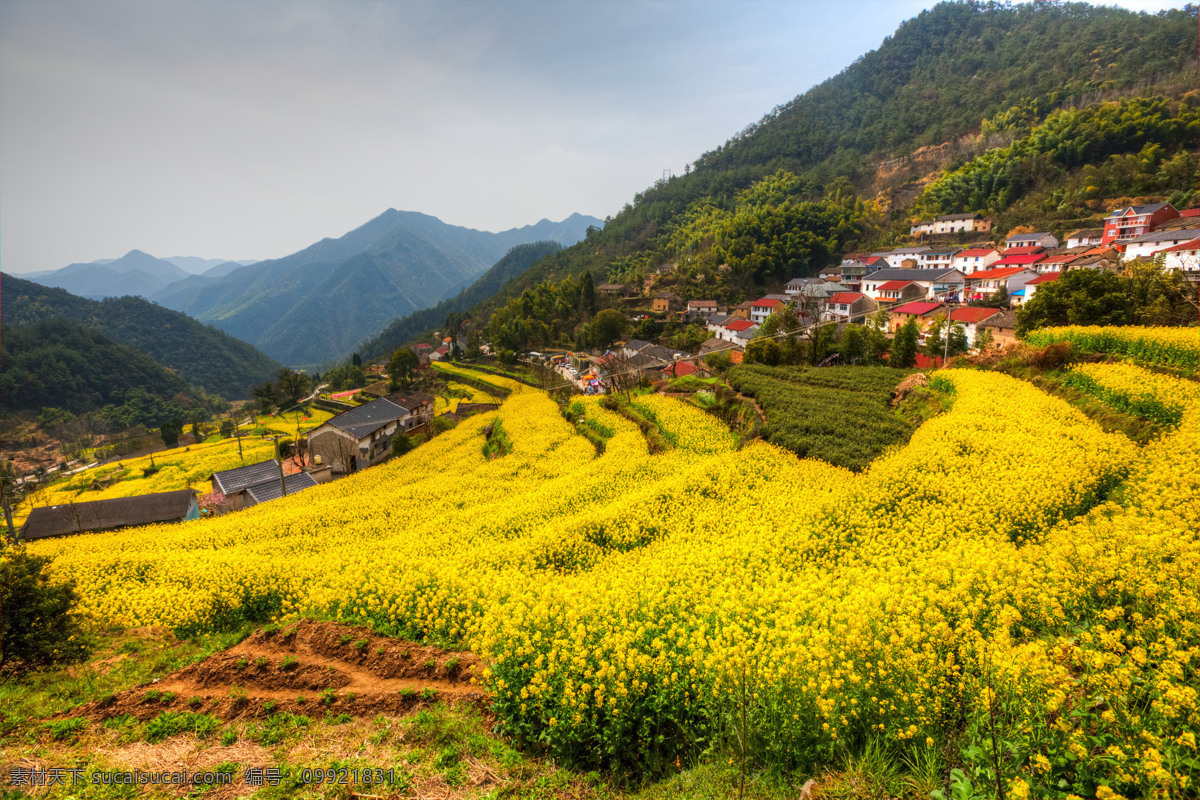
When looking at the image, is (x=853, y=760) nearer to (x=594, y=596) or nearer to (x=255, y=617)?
(x=594, y=596)

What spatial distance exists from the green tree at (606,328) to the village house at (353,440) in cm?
2984

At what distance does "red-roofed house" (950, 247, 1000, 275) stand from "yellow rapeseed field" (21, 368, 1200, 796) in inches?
1876

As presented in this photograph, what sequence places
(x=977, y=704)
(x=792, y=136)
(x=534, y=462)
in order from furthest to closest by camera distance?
(x=792, y=136) < (x=534, y=462) < (x=977, y=704)

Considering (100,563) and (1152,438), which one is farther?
(100,563)

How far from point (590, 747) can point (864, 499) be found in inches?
356

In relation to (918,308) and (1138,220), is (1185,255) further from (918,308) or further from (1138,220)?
(918,308)

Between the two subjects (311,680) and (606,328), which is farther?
(606,328)

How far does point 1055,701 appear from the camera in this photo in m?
3.99

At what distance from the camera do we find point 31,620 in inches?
312

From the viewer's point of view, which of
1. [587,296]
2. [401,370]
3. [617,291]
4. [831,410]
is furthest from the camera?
[617,291]

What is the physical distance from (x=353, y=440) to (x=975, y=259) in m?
65.5

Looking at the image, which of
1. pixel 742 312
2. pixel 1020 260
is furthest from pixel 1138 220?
pixel 742 312

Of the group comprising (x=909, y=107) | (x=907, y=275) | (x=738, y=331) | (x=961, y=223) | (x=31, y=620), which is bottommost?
(x=738, y=331)

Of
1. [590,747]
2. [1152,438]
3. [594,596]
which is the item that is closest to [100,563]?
[594,596]
